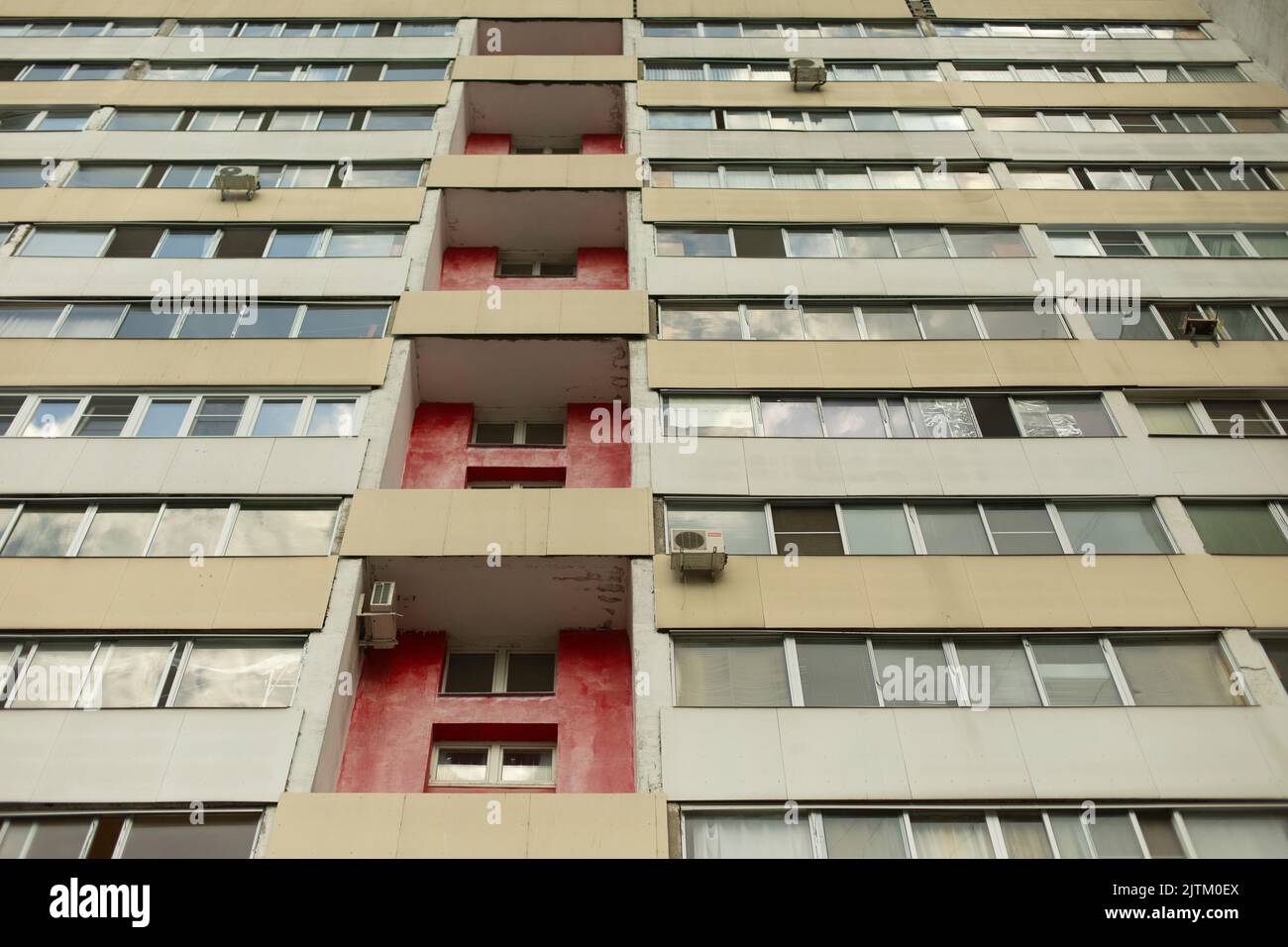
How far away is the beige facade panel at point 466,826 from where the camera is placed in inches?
380

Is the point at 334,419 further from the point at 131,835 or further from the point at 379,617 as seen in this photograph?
the point at 131,835

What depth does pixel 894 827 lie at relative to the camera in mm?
10359

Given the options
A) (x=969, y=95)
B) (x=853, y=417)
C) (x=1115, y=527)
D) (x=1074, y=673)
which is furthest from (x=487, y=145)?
(x=1074, y=673)

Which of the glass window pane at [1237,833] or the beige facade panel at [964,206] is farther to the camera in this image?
the beige facade panel at [964,206]

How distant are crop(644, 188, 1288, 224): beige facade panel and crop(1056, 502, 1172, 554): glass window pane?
25.0 feet

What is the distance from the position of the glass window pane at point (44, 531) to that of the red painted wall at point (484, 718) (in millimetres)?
4984

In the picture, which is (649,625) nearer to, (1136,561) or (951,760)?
(951,760)

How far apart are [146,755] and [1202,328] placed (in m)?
18.6

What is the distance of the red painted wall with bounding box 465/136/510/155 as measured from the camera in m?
22.5

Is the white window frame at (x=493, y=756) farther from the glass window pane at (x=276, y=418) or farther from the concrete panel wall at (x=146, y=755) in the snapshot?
the glass window pane at (x=276, y=418)

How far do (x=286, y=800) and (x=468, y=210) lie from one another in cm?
1362

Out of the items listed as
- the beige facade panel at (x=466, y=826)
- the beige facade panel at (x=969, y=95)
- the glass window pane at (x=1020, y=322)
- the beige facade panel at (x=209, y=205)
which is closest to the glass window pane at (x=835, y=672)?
the beige facade panel at (x=466, y=826)

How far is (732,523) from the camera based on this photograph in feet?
44.0
